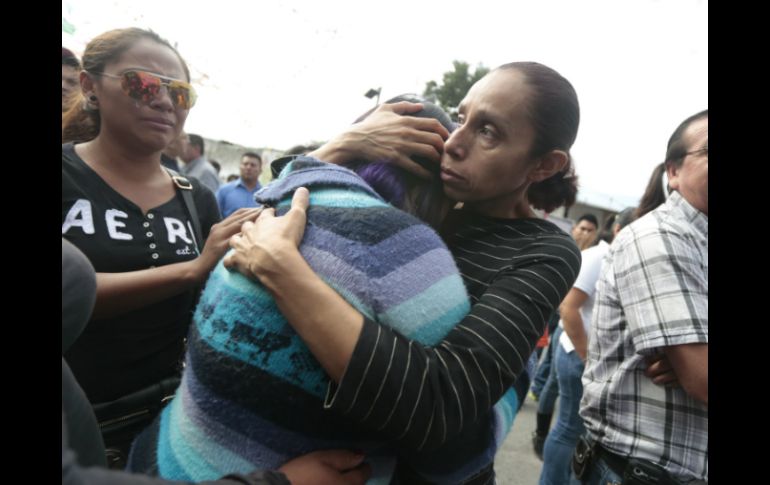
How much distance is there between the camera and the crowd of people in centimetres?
Answer: 80

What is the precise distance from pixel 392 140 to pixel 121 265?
1019 mm

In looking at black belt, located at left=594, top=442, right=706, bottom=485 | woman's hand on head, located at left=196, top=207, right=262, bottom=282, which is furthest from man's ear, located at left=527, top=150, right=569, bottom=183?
black belt, located at left=594, top=442, right=706, bottom=485

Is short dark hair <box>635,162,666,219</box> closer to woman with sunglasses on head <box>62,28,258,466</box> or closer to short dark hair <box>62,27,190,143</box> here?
woman with sunglasses on head <box>62,28,258,466</box>

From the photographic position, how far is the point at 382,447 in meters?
0.94

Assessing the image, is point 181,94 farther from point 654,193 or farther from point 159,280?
point 654,193

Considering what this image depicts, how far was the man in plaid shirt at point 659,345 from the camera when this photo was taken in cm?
152

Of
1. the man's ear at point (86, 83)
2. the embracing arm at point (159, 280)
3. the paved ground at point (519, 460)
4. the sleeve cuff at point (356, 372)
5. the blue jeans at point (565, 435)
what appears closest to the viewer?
the sleeve cuff at point (356, 372)

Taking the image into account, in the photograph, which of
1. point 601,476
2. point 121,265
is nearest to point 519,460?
point 601,476

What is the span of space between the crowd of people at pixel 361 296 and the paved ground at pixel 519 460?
1939 mm

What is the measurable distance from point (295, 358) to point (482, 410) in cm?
39

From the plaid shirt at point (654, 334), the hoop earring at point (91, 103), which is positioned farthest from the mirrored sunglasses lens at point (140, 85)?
the plaid shirt at point (654, 334)

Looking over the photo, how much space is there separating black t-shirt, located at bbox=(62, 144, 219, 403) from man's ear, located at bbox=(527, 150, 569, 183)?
1273 millimetres

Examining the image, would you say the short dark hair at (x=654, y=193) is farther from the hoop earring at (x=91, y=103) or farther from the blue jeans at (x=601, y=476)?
the hoop earring at (x=91, y=103)
